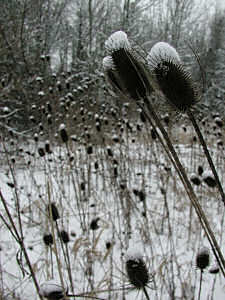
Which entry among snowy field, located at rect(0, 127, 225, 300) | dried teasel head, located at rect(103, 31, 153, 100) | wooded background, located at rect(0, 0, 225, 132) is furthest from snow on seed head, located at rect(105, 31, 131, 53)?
Result: wooded background, located at rect(0, 0, 225, 132)

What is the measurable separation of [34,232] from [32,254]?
411 millimetres

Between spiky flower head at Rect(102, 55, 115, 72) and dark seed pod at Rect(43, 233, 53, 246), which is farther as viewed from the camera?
dark seed pod at Rect(43, 233, 53, 246)

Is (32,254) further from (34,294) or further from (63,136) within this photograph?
(63,136)

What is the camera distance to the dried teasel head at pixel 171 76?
534 millimetres

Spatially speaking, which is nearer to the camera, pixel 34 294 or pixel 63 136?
pixel 34 294

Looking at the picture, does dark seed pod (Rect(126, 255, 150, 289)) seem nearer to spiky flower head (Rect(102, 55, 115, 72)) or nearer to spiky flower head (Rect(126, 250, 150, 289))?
spiky flower head (Rect(126, 250, 150, 289))

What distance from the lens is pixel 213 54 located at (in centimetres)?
1548

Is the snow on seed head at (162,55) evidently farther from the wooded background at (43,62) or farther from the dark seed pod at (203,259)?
the wooded background at (43,62)

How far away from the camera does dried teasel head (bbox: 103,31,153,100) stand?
0.55 m

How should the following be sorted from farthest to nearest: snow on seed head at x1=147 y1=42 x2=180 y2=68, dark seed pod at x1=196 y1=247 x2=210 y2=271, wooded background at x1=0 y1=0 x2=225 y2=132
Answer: wooded background at x1=0 y1=0 x2=225 y2=132 < dark seed pod at x1=196 y1=247 x2=210 y2=271 < snow on seed head at x1=147 y1=42 x2=180 y2=68

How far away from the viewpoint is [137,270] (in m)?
→ 0.74

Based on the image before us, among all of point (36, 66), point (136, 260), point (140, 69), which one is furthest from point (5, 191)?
point (36, 66)

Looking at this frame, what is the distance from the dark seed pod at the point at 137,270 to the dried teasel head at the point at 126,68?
1.46 ft

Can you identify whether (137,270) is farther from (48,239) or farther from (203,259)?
(48,239)
